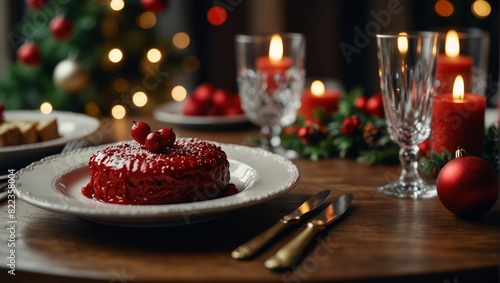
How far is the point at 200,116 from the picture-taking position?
208 cm

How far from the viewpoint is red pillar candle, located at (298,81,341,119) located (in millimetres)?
1970

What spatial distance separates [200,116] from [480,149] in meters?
0.97

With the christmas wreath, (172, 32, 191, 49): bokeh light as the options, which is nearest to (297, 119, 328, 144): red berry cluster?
the christmas wreath

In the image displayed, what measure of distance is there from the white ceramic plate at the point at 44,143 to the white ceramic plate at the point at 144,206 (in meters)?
0.14

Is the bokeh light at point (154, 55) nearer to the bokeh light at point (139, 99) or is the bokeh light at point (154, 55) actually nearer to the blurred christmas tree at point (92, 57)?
the blurred christmas tree at point (92, 57)

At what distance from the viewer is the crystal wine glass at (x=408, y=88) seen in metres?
1.28

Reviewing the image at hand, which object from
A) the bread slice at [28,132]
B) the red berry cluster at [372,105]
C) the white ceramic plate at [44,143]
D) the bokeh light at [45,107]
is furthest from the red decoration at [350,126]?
the bokeh light at [45,107]

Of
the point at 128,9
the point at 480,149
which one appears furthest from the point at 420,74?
the point at 128,9

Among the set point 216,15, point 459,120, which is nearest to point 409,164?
point 459,120

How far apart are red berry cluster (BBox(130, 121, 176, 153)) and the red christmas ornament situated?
524 mm

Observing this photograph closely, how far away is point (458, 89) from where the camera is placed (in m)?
1.37

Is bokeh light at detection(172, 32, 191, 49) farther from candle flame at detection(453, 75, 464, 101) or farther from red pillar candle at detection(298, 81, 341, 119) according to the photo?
candle flame at detection(453, 75, 464, 101)

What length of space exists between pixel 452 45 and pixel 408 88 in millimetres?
839

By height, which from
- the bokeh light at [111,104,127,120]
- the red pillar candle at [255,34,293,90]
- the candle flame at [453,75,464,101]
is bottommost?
the bokeh light at [111,104,127,120]
